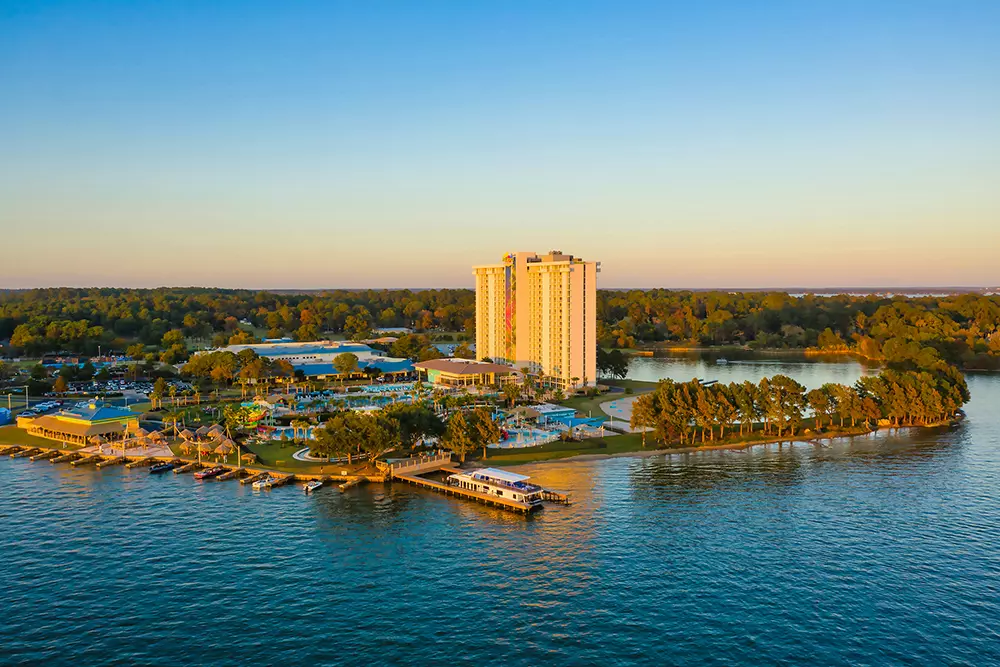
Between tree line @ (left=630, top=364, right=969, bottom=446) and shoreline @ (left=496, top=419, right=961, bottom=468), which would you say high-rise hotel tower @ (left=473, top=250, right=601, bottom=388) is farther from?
shoreline @ (left=496, top=419, right=961, bottom=468)

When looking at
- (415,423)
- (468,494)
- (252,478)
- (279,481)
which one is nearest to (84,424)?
(252,478)

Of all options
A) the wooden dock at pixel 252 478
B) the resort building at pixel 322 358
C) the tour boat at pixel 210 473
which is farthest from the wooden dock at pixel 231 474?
the resort building at pixel 322 358

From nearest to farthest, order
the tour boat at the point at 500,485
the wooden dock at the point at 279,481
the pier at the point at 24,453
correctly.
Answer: the tour boat at the point at 500,485 < the wooden dock at the point at 279,481 < the pier at the point at 24,453

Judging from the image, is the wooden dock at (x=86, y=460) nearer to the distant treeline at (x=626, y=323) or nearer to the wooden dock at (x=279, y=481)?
the wooden dock at (x=279, y=481)

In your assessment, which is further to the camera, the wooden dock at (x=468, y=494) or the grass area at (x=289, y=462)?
the grass area at (x=289, y=462)

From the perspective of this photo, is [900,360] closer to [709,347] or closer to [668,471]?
[709,347]

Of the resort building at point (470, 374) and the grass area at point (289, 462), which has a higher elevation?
the resort building at point (470, 374)
